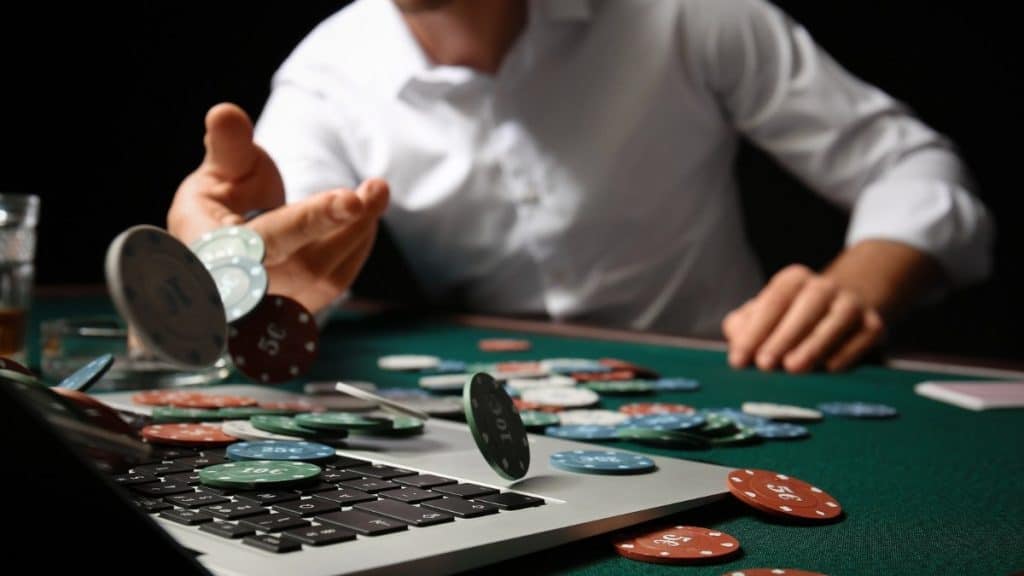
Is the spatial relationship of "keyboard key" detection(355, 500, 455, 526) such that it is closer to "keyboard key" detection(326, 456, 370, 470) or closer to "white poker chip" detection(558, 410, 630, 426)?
"keyboard key" detection(326, 456, 370, 470)

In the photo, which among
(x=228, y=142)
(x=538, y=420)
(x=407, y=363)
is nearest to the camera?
(x=538, y=420)

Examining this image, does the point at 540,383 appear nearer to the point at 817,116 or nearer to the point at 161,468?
the point at 161,468

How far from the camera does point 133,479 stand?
76cm

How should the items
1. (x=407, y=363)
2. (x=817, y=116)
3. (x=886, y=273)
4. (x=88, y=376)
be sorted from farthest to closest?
1. (x=817, y=116)
2. (x=886, y=273)
3. (x=407, y=363)
4. (x=88, y=376)

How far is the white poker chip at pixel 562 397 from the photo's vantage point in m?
1.35

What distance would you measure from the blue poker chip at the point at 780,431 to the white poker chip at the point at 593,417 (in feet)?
0.52

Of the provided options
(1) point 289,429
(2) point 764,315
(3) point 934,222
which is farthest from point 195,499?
(3) point 934,222

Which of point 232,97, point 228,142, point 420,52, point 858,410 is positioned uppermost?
point 420,52

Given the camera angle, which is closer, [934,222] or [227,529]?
[227,529]

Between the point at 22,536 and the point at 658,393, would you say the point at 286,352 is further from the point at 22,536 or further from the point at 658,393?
the point at 22,536

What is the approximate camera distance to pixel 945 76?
395 centimetres

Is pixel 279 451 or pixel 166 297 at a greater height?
pixel 166 297

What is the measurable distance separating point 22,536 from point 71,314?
2060 millimetres

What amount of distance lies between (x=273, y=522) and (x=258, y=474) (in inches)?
4.4
